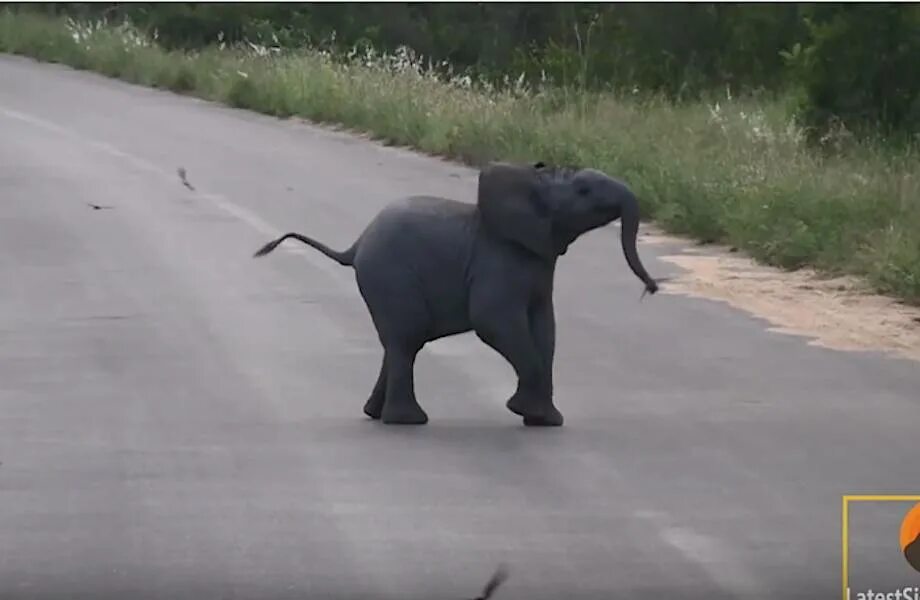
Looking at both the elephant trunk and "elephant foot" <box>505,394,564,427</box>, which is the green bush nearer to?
"elephant foot" <box>505,394,564,427</box>

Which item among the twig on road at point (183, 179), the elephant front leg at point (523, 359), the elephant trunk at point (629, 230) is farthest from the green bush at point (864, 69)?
the elephant trunk at point (629, 230)

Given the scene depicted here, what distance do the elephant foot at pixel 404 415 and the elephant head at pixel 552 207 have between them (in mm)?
885

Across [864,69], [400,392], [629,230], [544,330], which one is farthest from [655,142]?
[629,230]

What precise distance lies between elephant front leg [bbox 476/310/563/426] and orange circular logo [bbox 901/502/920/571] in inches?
67.9

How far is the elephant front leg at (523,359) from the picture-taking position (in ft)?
28.6

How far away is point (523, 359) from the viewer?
28.7ft

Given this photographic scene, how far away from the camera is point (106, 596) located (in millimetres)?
6699

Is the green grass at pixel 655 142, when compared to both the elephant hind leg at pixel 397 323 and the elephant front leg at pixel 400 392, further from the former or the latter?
the elephant hind leg at pixel 397 323

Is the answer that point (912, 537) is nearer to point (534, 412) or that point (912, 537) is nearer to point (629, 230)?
point (629, 230)

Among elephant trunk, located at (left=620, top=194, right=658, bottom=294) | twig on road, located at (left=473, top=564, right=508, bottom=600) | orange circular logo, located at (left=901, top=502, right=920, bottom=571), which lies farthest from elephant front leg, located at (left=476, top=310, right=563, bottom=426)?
twig on road, located at (left=473, top=564, right=508, bottom=600)

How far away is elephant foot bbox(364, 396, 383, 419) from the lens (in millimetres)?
9352

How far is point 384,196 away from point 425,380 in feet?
25.8

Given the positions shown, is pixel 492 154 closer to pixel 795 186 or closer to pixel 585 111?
pixel 585 111

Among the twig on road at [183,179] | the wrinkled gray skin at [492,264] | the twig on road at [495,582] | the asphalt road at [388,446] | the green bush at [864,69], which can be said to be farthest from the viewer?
the green bush at [864,69]
